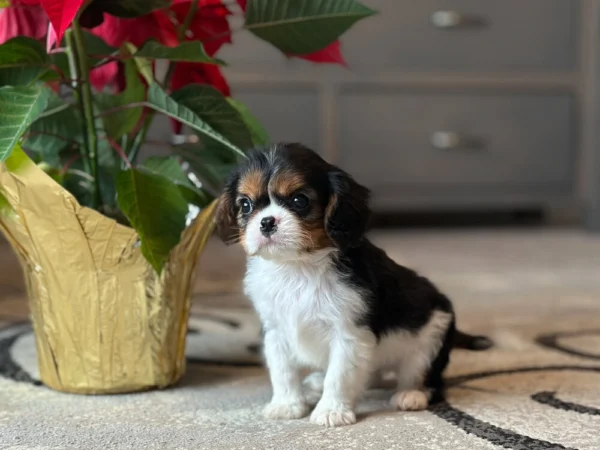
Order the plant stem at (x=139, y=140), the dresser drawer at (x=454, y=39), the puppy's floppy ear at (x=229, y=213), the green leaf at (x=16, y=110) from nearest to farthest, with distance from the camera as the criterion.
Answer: the green leaf at (x=16, y=110) → the puppy's floppy ear at (x=229, y=213) → the plant stem at (x=139, y=140) → the dresser drawer at (x=454, y=39)

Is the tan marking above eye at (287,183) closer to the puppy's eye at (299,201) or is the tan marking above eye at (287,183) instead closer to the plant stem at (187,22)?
the puppy's eye at (299,201)

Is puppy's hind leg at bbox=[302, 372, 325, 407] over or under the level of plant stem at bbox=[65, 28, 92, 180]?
under

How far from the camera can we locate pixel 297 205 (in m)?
0.77

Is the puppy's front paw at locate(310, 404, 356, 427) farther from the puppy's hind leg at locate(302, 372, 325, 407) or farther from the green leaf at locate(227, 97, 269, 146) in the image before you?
the green leaf at locate(227, 97, 269, 146)

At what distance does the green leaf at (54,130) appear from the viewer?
3.04 ft

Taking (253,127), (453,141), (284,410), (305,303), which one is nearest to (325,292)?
(305,303)

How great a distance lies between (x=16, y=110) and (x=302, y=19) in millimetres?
320

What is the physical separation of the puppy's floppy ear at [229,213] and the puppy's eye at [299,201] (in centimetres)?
8

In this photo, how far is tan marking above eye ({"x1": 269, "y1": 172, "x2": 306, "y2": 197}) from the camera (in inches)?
30.3

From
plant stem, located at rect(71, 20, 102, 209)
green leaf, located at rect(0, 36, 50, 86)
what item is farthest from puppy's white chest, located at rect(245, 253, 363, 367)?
green leaf, located at rect(0, 36, 50, 86)

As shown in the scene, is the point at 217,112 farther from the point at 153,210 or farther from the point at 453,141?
the point at 453,141

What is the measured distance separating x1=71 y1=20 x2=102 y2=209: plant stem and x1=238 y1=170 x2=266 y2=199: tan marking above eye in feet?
0.64

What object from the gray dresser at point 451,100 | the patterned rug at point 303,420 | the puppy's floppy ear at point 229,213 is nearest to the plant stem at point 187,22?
the puppy's floppy ear at point 229,213

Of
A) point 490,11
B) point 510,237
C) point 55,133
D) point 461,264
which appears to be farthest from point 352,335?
point 490,11
